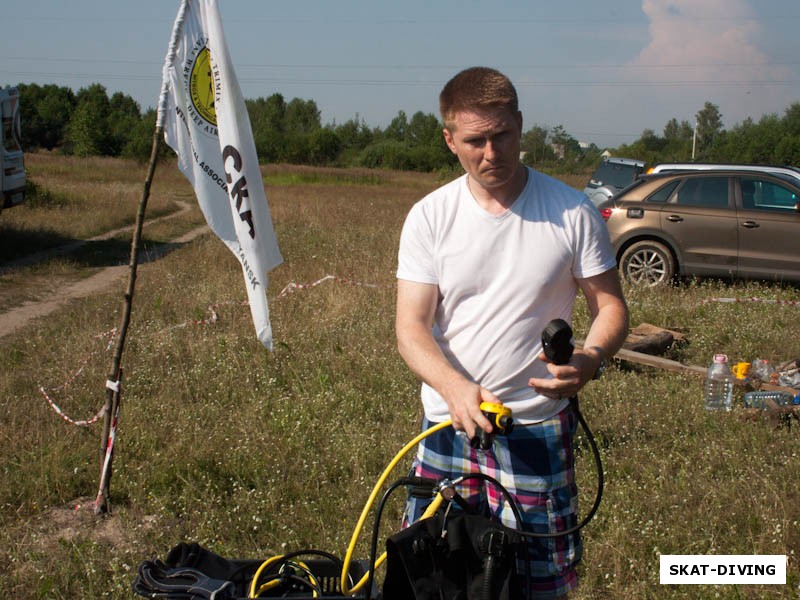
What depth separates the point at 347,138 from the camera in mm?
88062

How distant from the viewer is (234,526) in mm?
4164

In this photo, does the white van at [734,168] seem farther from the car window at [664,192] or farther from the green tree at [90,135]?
the green tree at [90,135]

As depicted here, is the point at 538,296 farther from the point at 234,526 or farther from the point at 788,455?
the point at 788,455

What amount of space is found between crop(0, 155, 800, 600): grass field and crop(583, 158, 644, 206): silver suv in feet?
24.7

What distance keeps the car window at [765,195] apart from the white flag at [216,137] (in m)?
8.60

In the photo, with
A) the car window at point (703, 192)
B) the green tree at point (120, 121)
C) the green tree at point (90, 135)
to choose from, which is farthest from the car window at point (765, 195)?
the green tree at point (120, 121)

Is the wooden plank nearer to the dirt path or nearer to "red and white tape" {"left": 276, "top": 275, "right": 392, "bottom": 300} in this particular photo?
"red and white tape" {"left": 276, "top": 275, "right": 392, "bottom": 300}

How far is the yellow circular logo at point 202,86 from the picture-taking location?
4141 millimetres

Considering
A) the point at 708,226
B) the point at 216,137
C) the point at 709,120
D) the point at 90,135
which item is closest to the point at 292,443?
the point at 216,137

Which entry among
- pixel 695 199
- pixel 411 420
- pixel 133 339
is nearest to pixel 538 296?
pixel 411 420

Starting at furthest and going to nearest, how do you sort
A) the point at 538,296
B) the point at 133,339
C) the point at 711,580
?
the point at 133,339 < the point at 711,580 < the point at 538,296

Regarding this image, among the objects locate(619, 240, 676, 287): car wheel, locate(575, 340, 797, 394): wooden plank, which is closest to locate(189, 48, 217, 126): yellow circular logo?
locate(575, 340, 797, 394): wooden plank

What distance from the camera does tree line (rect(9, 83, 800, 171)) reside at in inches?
2324

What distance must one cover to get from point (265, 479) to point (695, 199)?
330 inches
